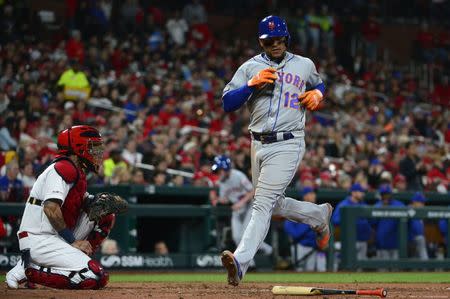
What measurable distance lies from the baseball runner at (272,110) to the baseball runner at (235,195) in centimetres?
574

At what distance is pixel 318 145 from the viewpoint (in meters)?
18.1

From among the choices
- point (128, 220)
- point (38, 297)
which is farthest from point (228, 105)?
point (128, 220)

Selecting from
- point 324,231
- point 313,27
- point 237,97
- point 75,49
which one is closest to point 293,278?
point 324,231

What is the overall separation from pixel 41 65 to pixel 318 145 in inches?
200

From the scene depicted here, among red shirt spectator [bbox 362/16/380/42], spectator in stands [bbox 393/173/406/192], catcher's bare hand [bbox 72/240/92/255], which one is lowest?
spectator in stands [bbox 393/173/406/192]

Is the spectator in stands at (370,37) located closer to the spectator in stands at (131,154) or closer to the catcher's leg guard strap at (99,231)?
the spectator in stands at (131,154)

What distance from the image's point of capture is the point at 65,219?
7.69 metres

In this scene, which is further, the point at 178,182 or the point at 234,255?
the point at 178,182

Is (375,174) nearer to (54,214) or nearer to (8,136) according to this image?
(8,136)

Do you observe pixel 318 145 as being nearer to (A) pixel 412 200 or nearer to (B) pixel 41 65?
(A) pixel 412 200

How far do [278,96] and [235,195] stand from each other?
625 centimetres

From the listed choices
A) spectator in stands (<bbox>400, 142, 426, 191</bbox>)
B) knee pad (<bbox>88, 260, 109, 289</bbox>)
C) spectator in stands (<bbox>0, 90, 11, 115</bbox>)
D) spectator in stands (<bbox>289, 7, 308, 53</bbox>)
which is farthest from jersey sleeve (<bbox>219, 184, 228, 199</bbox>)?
spectator in stands (<bbox>289, 7, 308, 53</bbox>)

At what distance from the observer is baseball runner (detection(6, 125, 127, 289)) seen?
7.48 m

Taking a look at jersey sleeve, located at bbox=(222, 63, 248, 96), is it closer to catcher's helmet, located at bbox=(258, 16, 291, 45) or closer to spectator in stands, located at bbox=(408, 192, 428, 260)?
catcher's helmet, located at bbox=(258, 16, 291, 45)
